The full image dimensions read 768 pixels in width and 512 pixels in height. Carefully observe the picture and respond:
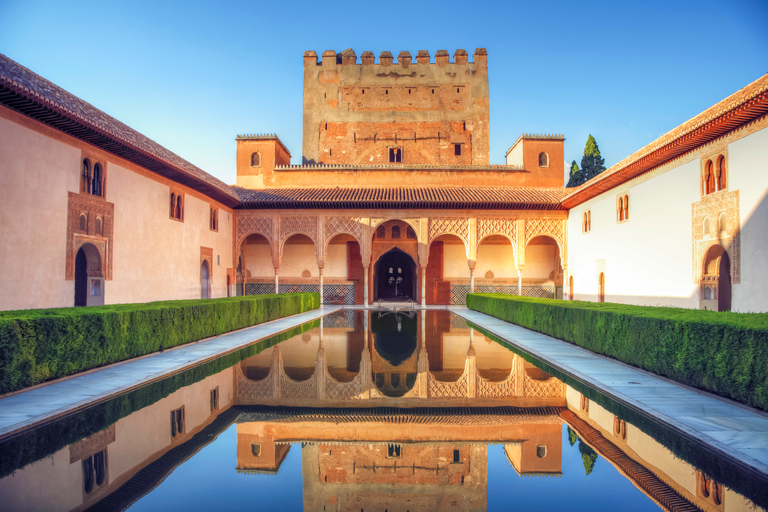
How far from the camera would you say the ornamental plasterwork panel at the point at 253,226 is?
826 inches

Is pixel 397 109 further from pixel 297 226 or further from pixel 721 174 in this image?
pixel 721 174

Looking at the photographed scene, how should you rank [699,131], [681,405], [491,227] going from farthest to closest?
[491,227], [699,131], [681,405]

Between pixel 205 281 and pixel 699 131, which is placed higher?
pixel 699 131

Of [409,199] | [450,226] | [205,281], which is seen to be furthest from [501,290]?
[205,281]

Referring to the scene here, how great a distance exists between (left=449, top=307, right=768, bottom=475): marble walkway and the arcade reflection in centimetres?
34

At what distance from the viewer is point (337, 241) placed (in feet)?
76.3

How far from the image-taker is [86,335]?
6.27 meters

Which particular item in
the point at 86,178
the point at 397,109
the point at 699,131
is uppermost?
the point at 397,109

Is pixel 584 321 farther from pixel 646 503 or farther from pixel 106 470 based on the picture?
pixel 106 470

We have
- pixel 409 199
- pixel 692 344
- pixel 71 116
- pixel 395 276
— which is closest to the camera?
pixel 692 344

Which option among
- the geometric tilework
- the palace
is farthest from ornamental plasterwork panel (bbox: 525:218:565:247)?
the geometric tilework

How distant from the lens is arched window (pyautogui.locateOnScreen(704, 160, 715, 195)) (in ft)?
36.4

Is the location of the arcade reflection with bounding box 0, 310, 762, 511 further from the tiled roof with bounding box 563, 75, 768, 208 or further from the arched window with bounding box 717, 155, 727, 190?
the arched window with bounding box 717, 155, 727, 190

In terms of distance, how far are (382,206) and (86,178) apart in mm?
11795
